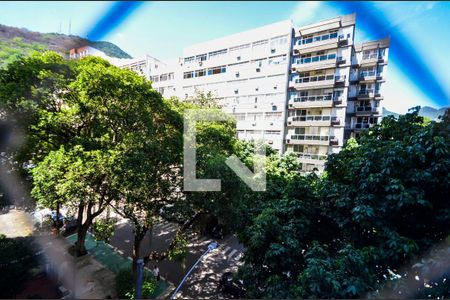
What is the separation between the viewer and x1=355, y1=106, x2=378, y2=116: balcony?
2270cm

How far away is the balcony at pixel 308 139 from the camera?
72.7 ft

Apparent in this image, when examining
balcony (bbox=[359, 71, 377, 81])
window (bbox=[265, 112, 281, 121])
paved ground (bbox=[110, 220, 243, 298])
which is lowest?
paved ground (bbox=[110, 220, 243, 298])

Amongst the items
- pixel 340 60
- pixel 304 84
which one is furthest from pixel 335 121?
pixel 340 60

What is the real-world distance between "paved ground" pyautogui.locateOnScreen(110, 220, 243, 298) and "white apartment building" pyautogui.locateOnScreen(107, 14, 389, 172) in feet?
33.4

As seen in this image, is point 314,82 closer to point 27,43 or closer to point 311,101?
point 311,101

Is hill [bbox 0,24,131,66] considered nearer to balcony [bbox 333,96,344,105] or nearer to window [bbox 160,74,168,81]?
balcony [bbox 333,96,344,105]

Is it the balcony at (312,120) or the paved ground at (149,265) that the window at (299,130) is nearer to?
the balcony at (312,120)

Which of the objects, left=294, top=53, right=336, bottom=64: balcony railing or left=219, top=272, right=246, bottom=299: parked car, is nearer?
left=219, top=272, right=246, bottom=299: parked car

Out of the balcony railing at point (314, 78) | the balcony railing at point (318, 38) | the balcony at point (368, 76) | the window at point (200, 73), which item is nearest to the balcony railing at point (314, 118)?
the balcony railing at point (314, 78)

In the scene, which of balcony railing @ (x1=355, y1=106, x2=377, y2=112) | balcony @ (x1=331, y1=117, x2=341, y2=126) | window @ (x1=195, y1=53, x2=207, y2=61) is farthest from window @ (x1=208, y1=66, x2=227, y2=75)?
balcony railing @ (x1=355, y1=106, x2=377, y2=112)

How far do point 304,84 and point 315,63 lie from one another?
2112 mm

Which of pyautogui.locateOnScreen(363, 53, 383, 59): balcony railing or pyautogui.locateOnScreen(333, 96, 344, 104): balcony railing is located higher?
pyautogui.locateOnScreen(363, 53, 383, 59): balcony railing

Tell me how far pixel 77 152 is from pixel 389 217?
8.95 m

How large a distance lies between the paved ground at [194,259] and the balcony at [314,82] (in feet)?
51.5
